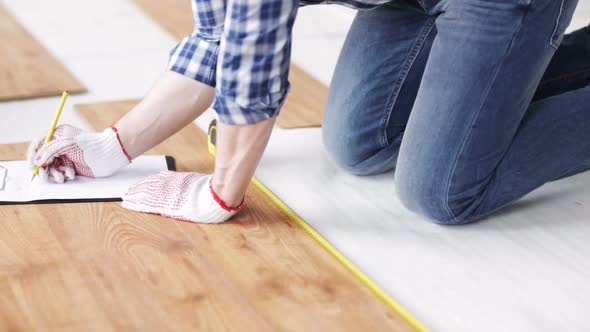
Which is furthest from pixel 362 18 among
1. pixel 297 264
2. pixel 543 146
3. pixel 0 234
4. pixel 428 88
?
pixel 0 234

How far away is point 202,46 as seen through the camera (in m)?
2.19

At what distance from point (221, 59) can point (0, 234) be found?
0.72m

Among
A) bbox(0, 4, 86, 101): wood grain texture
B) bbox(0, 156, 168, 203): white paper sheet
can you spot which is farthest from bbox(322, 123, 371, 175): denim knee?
bbox(0, 4, 86, 101): wood grain texture

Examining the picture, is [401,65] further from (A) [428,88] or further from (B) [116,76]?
(B) [116,76]

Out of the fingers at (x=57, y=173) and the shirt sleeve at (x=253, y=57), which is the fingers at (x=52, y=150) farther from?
the shirt sleeve at (x=253, y=57)

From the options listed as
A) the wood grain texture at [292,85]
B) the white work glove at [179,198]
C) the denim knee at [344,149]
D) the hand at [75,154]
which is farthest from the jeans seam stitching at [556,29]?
the hand at [75,154]

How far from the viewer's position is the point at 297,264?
2043 mm

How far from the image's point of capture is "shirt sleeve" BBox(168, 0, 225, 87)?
2.12 m

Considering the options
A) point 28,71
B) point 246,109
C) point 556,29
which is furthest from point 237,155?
point 28,71

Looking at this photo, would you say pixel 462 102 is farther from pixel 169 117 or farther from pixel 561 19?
pixel 169 117

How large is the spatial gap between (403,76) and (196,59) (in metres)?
0.57

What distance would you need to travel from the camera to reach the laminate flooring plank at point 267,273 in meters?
1.84

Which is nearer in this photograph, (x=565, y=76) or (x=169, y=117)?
(x=169, y=117)

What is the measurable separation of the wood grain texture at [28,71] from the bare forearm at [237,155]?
1142 mm
